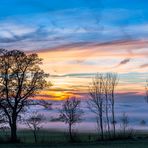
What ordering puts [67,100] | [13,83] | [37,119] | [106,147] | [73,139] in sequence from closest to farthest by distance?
[106,147] < [73,139] < [13,83] < [37,119] < [67,100]

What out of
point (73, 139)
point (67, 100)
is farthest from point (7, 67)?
point (67, 100)

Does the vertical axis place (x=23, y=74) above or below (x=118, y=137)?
above

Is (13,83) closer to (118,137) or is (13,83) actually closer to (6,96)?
(6,96)

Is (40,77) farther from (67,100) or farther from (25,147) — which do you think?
(67,100)

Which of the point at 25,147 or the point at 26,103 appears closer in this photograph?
the point at 25,147

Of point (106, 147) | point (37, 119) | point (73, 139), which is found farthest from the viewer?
point (37, 119)

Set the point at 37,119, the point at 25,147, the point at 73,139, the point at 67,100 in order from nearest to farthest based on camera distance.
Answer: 1. the point at 25,147
2. the point at 73,139
3. the point at 37,119
4. the point at 67,100

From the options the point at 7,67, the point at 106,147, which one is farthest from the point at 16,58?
the point at 106,147

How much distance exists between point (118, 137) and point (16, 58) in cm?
2169

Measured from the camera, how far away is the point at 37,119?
105 metres

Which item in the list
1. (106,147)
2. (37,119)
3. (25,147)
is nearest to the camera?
(106,147)

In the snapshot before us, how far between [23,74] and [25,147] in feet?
72.4

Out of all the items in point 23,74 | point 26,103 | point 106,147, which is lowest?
point 106,147

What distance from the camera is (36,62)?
83.6 metres
